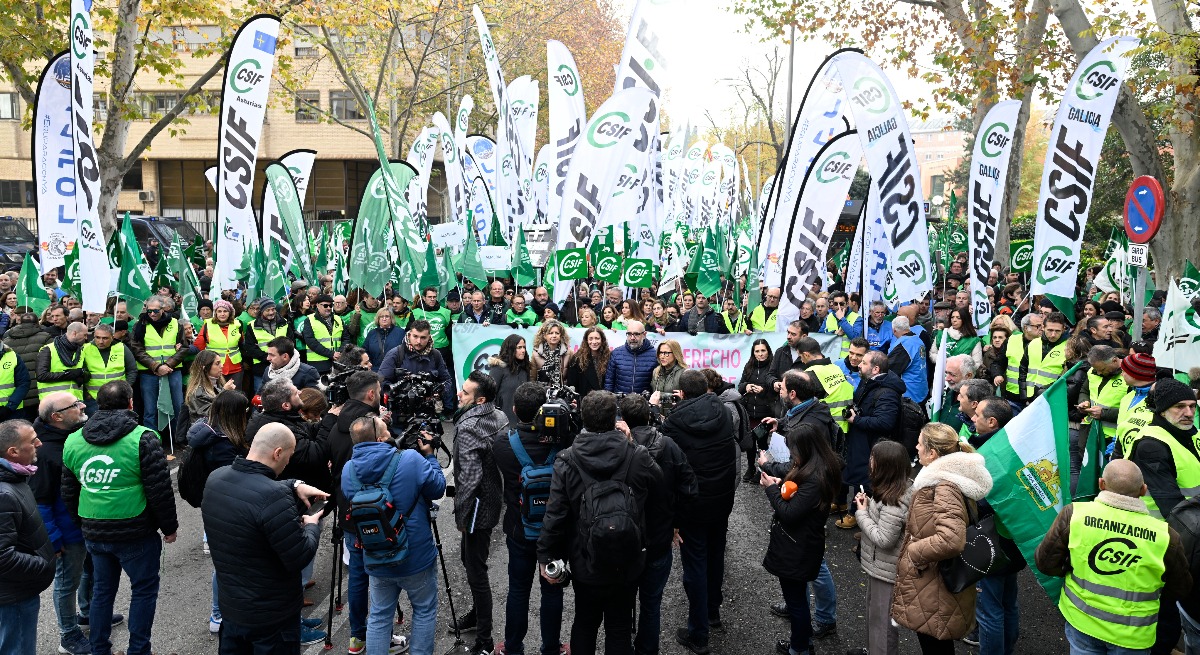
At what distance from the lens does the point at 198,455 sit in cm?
509

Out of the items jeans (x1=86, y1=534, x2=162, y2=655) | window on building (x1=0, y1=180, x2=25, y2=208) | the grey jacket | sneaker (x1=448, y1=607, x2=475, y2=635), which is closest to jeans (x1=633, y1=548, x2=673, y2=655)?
the grey jacket

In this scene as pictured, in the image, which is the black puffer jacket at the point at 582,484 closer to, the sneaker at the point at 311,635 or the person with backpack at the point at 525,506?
the person with backpack at the point at 525,506

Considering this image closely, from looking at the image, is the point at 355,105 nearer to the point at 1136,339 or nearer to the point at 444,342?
the point at 444,342

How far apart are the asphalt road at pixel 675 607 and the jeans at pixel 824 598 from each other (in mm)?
131

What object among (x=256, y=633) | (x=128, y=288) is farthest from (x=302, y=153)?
(x=256, y=633)

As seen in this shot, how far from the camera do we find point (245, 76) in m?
9.90

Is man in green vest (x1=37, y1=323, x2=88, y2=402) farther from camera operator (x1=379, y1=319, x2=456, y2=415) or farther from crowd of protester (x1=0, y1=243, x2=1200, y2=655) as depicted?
camera operator (x1=379, y1=319, x2=456, y2=415)

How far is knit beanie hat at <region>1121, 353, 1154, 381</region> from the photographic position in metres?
5.65

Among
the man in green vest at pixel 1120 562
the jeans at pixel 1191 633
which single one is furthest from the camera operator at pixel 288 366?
the jeans at pixel 1191 633

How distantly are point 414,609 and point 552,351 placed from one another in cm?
416

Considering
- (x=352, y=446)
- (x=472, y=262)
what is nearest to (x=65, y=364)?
(x=352, y=446)

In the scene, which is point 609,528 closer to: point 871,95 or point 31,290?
point 871,95

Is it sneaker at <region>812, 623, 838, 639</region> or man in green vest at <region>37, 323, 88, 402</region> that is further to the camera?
man in green vest at <region>37, 323, 88, 402</region>

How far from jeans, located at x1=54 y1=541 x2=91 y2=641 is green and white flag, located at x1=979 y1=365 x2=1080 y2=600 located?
528 centimetres
